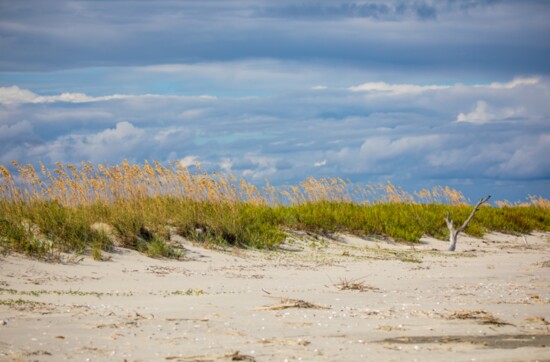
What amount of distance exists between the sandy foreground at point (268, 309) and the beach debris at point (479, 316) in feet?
0.05

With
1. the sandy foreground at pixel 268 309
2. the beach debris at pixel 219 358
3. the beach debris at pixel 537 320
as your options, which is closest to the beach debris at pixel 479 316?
the sandy foreground at pixel 268 309

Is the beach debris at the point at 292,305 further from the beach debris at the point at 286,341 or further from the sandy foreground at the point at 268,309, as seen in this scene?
the beach debris at the point at 286,341

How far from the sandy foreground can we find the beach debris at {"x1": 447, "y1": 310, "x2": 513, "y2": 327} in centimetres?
2

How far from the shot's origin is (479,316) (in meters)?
8.53

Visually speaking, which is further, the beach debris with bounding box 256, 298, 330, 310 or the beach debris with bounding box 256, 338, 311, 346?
the beach debris with bounding box 256, 298, 330, 310

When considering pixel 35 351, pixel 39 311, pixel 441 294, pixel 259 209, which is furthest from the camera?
pixel 259 209

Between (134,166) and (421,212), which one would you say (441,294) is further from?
(421,212)

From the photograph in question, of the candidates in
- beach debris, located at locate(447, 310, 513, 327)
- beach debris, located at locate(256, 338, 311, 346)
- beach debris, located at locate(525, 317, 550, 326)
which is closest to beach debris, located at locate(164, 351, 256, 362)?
beach debris, located at locate(256, 338, 311, 346)

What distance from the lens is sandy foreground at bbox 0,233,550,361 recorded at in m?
6.68

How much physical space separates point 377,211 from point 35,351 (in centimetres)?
1550

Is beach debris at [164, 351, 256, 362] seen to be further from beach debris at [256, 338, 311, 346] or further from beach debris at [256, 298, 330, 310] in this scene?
beach debris at [256, 298, 330, 310]

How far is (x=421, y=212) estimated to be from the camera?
2248cm

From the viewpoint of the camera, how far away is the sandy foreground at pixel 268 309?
668 cm

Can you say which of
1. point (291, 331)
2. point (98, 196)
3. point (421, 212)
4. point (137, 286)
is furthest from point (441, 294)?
point (421, 212)
